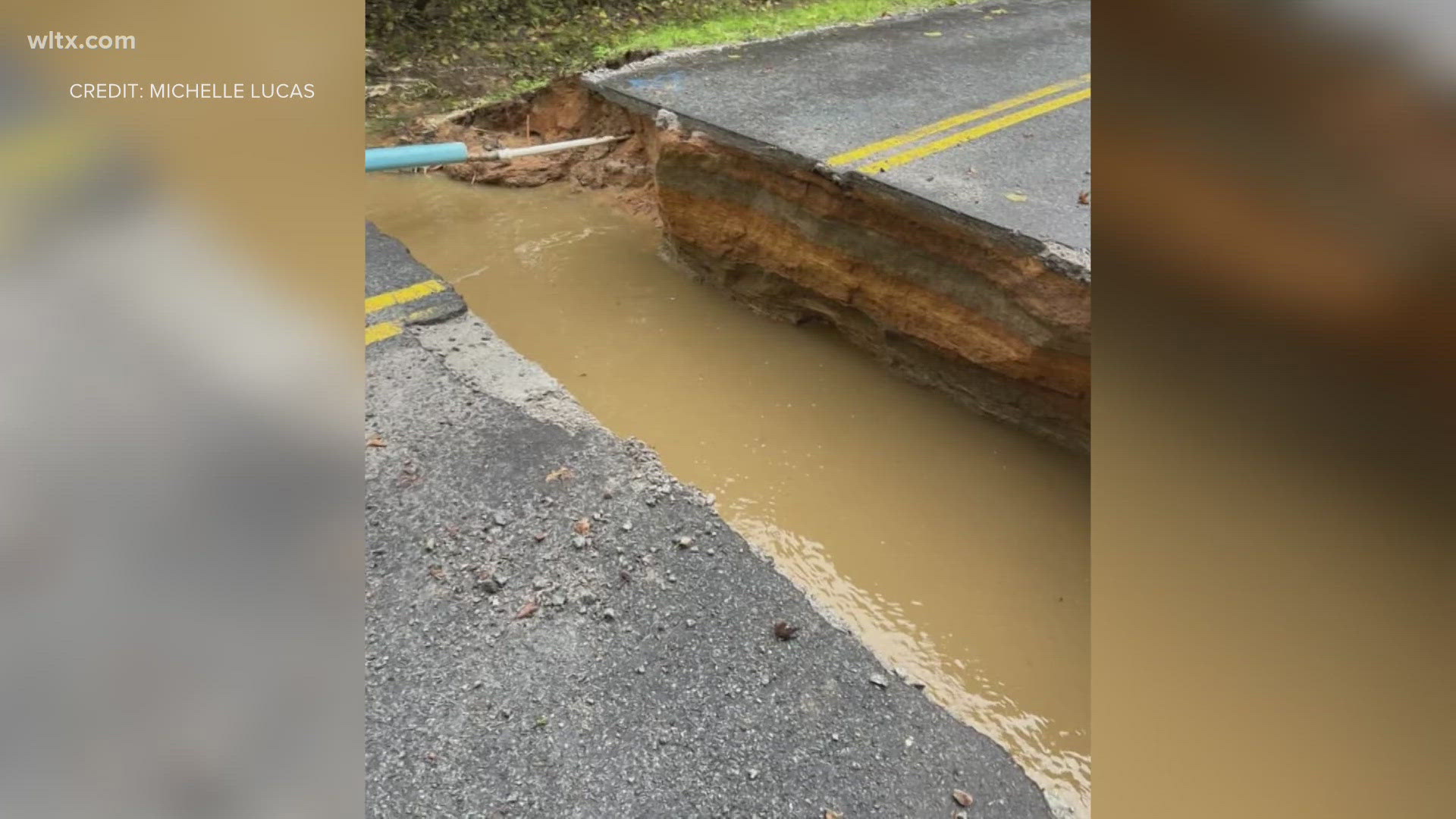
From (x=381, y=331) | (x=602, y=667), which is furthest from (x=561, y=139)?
(x=602, y=667)

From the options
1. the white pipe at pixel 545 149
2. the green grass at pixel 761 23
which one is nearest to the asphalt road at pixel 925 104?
the green grass at pixel 761 23

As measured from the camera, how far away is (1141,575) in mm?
1147

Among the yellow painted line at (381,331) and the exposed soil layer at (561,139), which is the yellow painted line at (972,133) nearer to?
the exposed soil layer at (561,139)

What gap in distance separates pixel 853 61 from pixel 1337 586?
5.66 meters

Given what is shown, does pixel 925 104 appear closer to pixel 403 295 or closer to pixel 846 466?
pixel 846 466

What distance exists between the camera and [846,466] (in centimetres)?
385

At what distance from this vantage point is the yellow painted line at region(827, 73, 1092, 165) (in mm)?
4180

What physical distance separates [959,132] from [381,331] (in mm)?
3124

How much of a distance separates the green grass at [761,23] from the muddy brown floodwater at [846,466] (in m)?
1.86

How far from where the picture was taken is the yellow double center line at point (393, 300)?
359cm

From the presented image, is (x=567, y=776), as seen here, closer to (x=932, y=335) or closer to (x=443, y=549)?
(x=443, y=549)

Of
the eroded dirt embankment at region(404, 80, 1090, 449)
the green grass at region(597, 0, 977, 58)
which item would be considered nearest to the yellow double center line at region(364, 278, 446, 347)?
the eroded dirt embankment at region(404, 80, 1090, 449)

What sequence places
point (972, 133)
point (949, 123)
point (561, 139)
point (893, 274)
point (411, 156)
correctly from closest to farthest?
point (893, 274), point (411, 156), point (972, 133), point (949, 123), point (561, 139)

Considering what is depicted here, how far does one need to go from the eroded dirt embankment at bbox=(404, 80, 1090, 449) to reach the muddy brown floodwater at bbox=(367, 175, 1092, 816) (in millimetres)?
148
